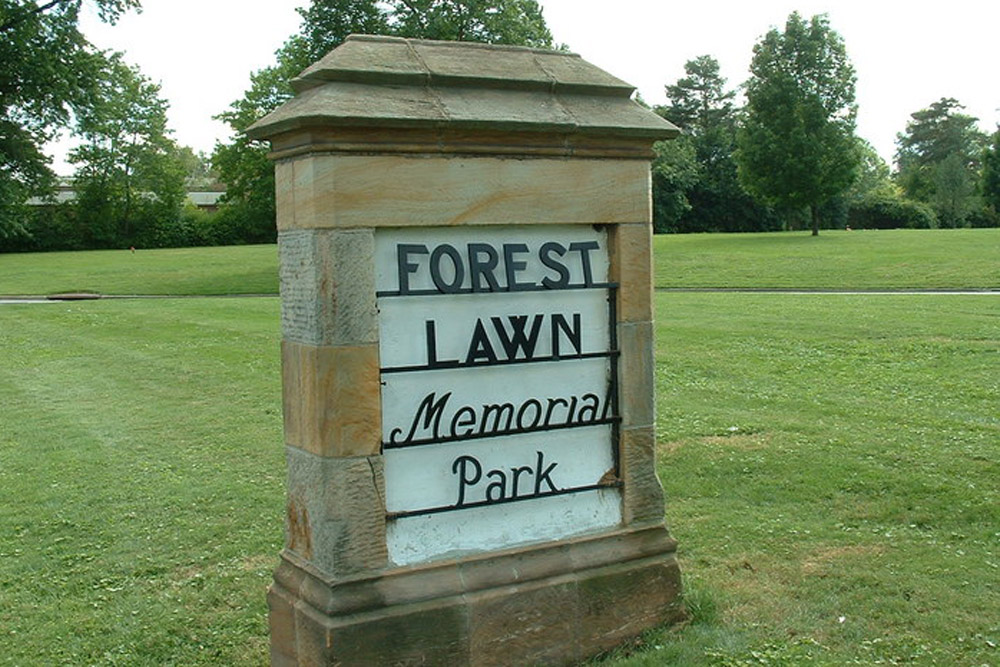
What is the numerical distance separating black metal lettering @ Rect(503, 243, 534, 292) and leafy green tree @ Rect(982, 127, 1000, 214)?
67200mm

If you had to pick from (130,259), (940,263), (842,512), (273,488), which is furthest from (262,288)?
(842,512)

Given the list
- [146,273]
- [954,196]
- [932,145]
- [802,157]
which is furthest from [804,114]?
[932,145]

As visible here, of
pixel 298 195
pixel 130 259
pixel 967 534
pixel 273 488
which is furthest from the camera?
pixel 130 259

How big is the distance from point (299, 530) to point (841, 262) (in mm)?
32186

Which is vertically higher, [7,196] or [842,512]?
[7,196]

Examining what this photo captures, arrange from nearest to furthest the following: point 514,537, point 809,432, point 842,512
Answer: point 514,537 < point 842,512 < point 809,432

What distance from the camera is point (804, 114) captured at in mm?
A: 47750

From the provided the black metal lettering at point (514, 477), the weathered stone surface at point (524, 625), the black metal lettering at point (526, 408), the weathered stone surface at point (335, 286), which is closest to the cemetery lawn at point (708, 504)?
the weathered stone surface at point (524, 625)

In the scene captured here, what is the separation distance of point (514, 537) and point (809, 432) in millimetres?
4647

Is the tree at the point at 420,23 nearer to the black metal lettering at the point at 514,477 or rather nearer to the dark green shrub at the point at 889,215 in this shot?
the black metal lettering at the point at 514,477

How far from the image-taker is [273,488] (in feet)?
26.1

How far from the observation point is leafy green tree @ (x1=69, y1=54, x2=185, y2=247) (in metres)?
63.7

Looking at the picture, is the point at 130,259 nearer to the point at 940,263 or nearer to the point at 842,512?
the point at 940,263

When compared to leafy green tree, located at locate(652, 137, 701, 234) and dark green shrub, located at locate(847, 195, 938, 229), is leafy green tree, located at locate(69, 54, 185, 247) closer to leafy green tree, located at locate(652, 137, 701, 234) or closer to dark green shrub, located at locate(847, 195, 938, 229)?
leafy green tree, located at locate(652, 137, 701, 234)
